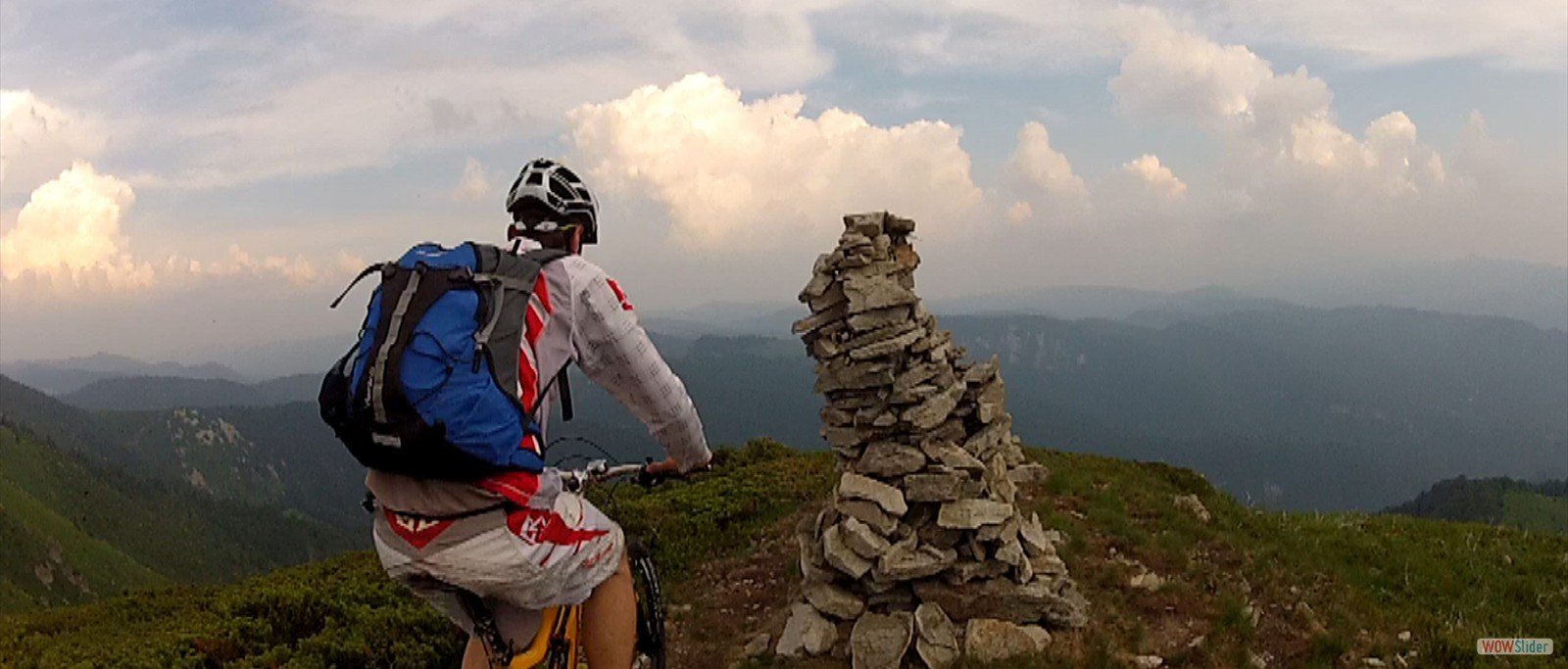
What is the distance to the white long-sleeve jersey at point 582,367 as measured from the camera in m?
3.91

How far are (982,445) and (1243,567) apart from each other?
4.33m

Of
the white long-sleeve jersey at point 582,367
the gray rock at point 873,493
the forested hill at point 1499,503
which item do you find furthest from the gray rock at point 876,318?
the forested hill at point 1499,503

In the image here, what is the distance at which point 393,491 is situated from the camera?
12.9 ft

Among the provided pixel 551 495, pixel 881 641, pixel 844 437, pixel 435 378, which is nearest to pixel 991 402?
pixel 844 437

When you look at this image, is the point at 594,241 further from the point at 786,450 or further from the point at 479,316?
the point at 786,450

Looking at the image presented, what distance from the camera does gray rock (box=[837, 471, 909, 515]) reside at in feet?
37.1

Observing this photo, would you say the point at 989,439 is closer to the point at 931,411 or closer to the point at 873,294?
the point at 931,411

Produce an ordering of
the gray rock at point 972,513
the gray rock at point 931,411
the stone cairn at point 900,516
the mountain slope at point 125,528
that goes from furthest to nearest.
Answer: the mountain slope at point 125,528 → the gray rock at point 931,411 → the gray rock at point 972,513 → the stone cairn at point 900,516

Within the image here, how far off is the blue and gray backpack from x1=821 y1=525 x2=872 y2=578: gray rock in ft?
25.4

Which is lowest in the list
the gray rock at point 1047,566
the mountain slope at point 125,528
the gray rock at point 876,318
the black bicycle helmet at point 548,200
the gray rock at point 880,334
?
the mountain slope at point 125,528

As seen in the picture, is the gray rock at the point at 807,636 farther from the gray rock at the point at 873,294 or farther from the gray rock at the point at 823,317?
the gray rock at the point at 873,294

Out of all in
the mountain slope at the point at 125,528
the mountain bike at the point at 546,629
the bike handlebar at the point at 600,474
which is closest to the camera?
the mountain bike at the point at 546,629

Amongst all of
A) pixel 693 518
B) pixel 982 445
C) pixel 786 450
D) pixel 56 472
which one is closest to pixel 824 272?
pixel 982 445

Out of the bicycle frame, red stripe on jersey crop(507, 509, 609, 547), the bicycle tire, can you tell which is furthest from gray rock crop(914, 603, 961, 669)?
red stripe on jersey crop(507, 509, 609, 547)
